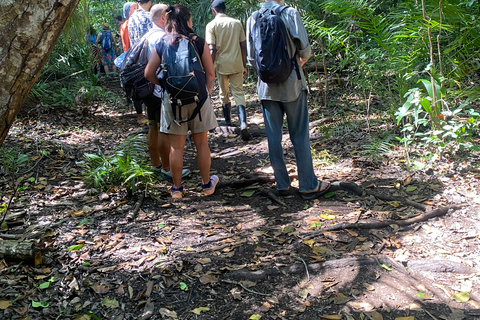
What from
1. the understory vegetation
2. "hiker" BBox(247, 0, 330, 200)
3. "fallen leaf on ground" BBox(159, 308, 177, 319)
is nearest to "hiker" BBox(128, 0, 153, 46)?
the understory vegetation

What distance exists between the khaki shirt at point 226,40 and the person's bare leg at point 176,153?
3032 millimetres

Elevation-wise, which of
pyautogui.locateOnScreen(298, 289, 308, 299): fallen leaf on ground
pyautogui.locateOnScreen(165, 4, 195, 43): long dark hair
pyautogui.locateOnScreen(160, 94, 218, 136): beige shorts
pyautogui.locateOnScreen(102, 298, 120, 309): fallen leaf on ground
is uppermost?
pyautogui.locateOnScreen(165, 4, 195, 43): long dark hair

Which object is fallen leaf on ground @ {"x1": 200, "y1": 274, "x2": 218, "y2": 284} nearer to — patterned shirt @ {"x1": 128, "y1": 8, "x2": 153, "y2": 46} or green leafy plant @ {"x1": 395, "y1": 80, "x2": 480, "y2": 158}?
green leafy plant @ {"x1": 395, "y1": 80, "x2": 480, "y2": 158}

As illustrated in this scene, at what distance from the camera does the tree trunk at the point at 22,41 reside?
5.27ft

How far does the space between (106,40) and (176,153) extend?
29.0 feet

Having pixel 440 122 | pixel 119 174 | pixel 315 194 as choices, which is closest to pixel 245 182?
pixel 315 194

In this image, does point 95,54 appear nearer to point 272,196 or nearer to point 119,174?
point 119,174

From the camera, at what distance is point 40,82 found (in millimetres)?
8406

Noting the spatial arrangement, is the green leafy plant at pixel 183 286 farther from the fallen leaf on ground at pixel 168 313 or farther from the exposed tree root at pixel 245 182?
the exposed tree root at pixel 245 182

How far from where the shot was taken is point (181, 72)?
384 centimetres

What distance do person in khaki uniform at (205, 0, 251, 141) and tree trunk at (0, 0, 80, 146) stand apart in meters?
5.11

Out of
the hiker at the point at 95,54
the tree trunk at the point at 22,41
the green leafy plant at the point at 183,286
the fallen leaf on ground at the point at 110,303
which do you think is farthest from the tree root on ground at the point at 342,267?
the hiker at the point at 95,54

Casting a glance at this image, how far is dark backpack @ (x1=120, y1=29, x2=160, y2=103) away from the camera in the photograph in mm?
4566

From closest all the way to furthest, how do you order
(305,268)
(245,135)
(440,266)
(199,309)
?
(199,309) → (440,266) → (305,268) → (245,135)
